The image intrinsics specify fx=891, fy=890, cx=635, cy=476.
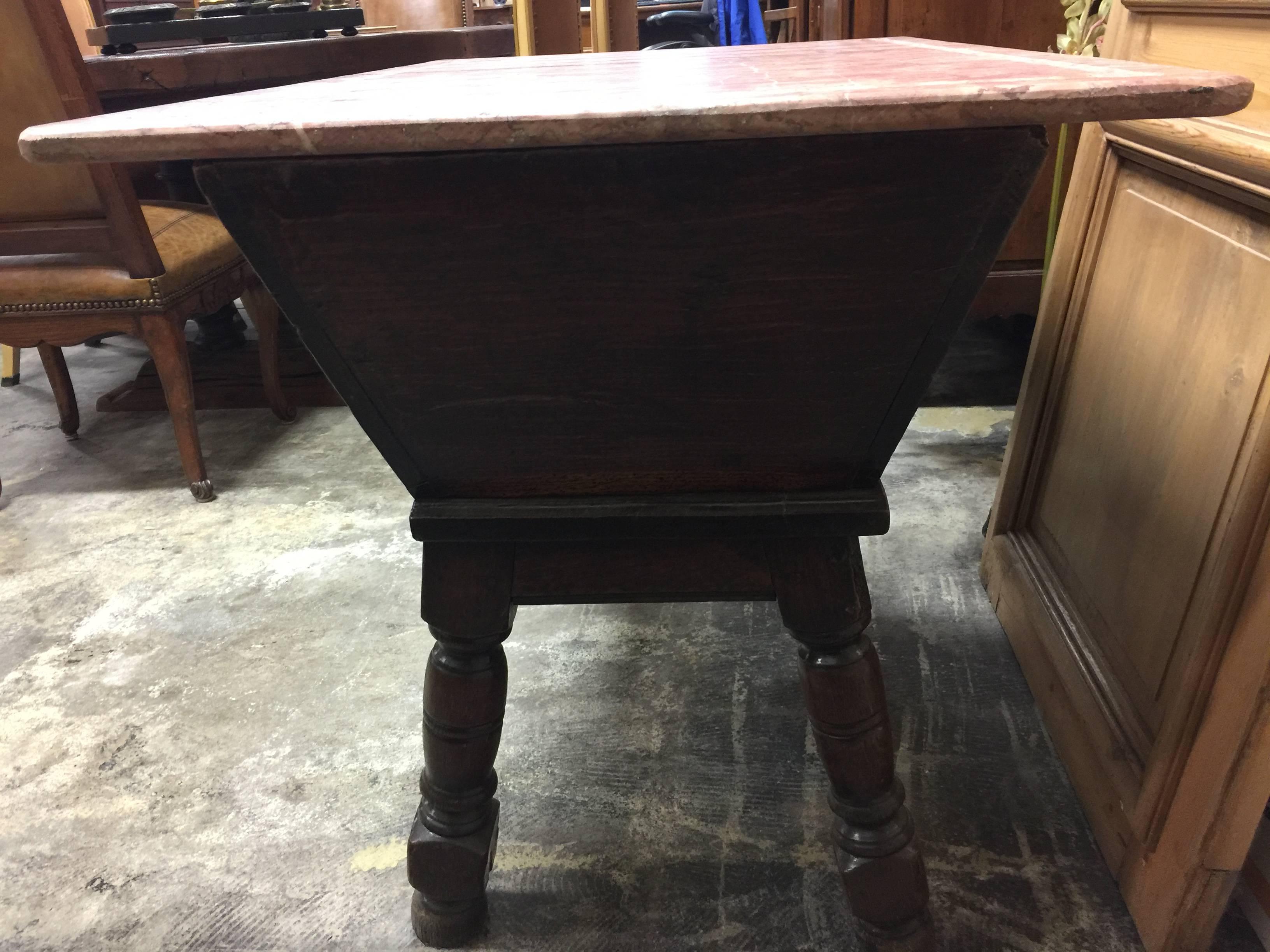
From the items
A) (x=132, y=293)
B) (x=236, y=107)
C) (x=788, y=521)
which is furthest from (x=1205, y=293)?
(x=132, y=293)

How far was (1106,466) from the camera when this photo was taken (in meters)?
1.17

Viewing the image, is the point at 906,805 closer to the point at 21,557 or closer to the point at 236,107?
the point at 236,107

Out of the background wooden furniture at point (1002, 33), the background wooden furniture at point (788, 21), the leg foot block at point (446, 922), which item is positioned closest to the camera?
the leg foot block at point (446, 922)

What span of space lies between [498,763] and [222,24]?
95.8 inches

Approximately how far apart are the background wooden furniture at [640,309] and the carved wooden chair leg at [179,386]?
3.95 feet

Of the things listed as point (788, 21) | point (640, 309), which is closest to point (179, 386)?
point (640, 309)

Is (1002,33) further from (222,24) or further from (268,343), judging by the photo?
(222,24)

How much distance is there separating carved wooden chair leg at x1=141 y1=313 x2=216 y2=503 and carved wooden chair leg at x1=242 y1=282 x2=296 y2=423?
344 mm

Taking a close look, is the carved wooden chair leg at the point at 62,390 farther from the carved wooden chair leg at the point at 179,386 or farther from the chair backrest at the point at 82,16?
the chair backrest at the point at 82,16

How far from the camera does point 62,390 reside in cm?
245

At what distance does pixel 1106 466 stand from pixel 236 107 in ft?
3.55

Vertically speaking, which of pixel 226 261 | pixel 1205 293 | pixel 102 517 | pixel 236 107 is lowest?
pixel 102 517

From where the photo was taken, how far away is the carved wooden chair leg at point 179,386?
1975mm

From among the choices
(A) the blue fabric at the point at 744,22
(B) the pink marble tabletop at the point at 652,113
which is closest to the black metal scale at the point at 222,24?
(A) the blue fabric at the point at 744,22
